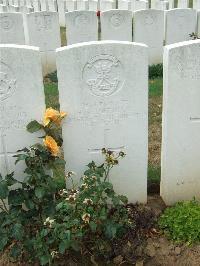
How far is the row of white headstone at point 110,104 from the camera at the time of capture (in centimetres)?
339

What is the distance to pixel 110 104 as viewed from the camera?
11.8 feet

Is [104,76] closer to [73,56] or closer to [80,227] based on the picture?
[73,56]

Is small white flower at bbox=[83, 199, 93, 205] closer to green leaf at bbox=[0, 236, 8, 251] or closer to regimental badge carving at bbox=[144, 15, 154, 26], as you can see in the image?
green leaf at bbox=[0, 236, 8, 251]

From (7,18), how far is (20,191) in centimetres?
566

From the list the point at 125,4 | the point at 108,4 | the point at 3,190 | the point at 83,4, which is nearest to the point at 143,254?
Result: the point at 3,190

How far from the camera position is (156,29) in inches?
332

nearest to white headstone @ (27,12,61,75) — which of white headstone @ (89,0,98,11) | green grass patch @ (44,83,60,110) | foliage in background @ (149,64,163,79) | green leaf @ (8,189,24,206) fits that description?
green grass patch @ (44,83,60,110)

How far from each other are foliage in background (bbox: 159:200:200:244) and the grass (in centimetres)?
64

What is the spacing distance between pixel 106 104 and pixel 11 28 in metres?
5.40

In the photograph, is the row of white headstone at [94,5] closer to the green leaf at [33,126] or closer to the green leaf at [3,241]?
the green leaf at [33,126]

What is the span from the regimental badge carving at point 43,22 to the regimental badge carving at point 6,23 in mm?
532

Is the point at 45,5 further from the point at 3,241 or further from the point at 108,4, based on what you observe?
the point at 3,241

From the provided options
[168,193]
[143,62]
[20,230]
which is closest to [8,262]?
[20,230]

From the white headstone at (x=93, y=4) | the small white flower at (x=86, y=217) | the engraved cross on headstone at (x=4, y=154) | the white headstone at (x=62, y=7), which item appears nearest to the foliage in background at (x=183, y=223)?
the small white flower at (x=86, y=217)
